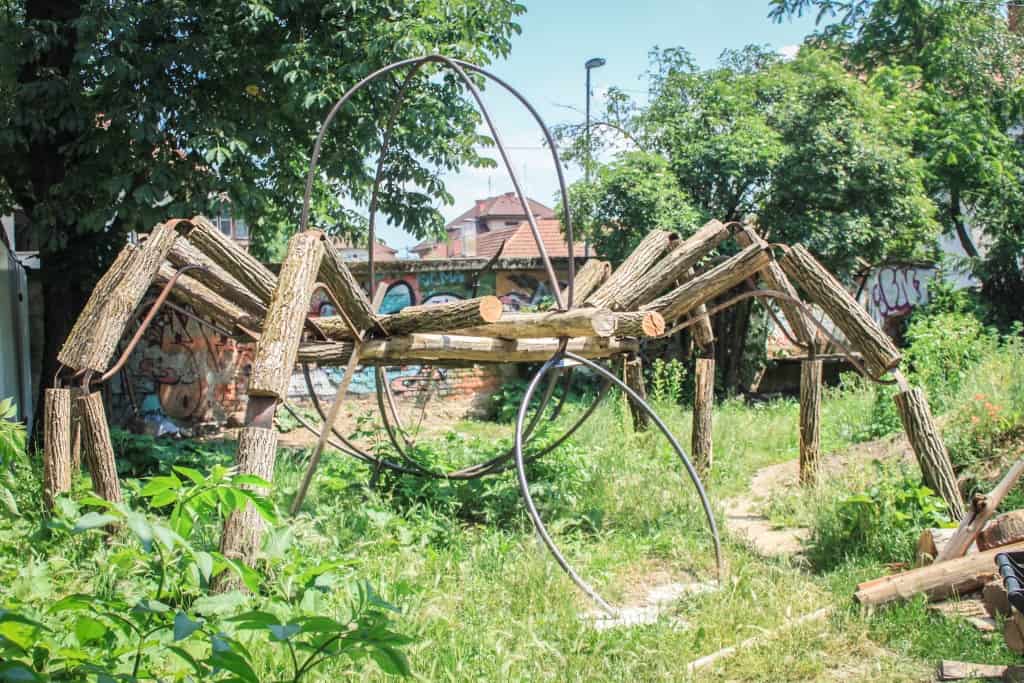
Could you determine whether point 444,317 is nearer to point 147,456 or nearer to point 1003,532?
point 1003,532

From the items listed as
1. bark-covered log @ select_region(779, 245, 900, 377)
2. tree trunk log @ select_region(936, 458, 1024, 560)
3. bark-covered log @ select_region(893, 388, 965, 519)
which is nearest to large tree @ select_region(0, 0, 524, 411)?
bark-covered log @ select_region(779, 245, 900, 377)

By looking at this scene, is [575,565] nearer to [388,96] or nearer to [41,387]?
[388,96]

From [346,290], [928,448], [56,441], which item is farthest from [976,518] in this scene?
[56,441]

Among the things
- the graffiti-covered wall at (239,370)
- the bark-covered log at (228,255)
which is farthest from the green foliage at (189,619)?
the graffiti-covered wall at (239,370)

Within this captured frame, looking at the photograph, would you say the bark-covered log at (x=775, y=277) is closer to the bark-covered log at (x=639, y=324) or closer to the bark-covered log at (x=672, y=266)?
the bark-covered log at (x=672, y=266)

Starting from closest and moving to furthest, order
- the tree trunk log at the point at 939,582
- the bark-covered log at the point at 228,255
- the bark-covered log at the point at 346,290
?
the tree trunk log at the point at 939,582
the bark-covered log at the point at 346,290
the bark-covered log at the point at 228,255

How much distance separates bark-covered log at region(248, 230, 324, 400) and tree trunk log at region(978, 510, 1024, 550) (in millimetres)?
3764

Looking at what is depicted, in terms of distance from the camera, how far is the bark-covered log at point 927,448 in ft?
18.9

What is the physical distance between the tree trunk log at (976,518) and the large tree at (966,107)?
11217 mm

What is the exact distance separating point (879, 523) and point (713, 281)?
1.96 m

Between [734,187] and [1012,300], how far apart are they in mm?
5868

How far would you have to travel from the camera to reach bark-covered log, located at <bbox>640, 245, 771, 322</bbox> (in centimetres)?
647

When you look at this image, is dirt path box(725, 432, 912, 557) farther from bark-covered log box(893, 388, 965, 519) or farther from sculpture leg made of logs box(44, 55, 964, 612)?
bark-covered log box(893, 388, 965, 519)

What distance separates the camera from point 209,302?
6.31m
